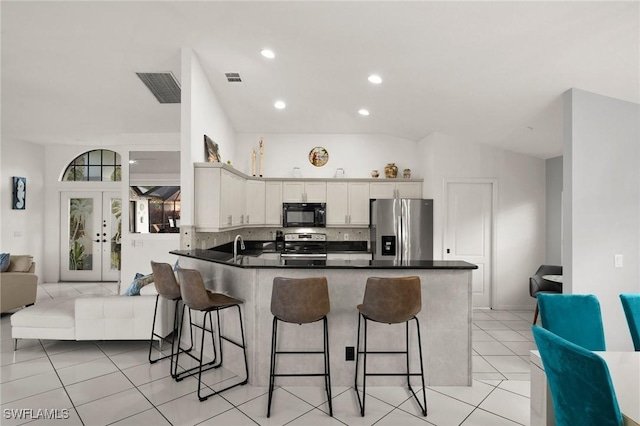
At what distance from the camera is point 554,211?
527 centimetres

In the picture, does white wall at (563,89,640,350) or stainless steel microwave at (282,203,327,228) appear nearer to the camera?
white wall at (563,89,640,350)

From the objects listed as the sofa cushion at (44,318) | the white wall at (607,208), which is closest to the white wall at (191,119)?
the sofa cushion at (44,318)

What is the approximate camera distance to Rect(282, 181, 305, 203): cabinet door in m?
6.01

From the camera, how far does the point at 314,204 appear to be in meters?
5.90

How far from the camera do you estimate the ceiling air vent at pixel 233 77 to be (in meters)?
4.30

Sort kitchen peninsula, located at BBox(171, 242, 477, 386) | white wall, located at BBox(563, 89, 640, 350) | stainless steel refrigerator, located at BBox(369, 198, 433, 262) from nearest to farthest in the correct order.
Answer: kitchen peninsula, located at BBox(171, 242, 477, 386) → white wall, located at BBox(563, 89, 640, 350) → stainless steel refrigerator, located at BBox(369, 198, 433, 262)

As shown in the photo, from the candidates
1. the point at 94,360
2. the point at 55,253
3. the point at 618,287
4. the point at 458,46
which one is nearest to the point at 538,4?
the point at 458,46

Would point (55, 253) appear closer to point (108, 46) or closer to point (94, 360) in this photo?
point (94, 360)

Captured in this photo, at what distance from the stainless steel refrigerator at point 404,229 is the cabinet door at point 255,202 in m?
1.93

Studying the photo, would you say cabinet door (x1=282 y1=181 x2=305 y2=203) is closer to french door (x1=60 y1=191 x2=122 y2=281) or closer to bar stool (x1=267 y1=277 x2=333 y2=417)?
bar stool (x1=267 y1=277 x2=333 y2=417)

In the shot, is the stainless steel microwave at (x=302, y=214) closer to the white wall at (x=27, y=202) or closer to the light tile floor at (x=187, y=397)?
the light tile floor at (x=187, y=397)

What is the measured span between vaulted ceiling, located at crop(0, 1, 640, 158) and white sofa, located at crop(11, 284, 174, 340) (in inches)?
104

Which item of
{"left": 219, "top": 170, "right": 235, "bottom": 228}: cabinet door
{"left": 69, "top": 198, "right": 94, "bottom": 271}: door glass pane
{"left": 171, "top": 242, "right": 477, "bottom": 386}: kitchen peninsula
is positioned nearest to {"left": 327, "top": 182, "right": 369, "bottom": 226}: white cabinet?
{"left": 219, "top": 170, "right": 235, "bottom": 228}: cabinet door

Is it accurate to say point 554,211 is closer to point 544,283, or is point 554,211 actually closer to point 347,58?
point 544,283
